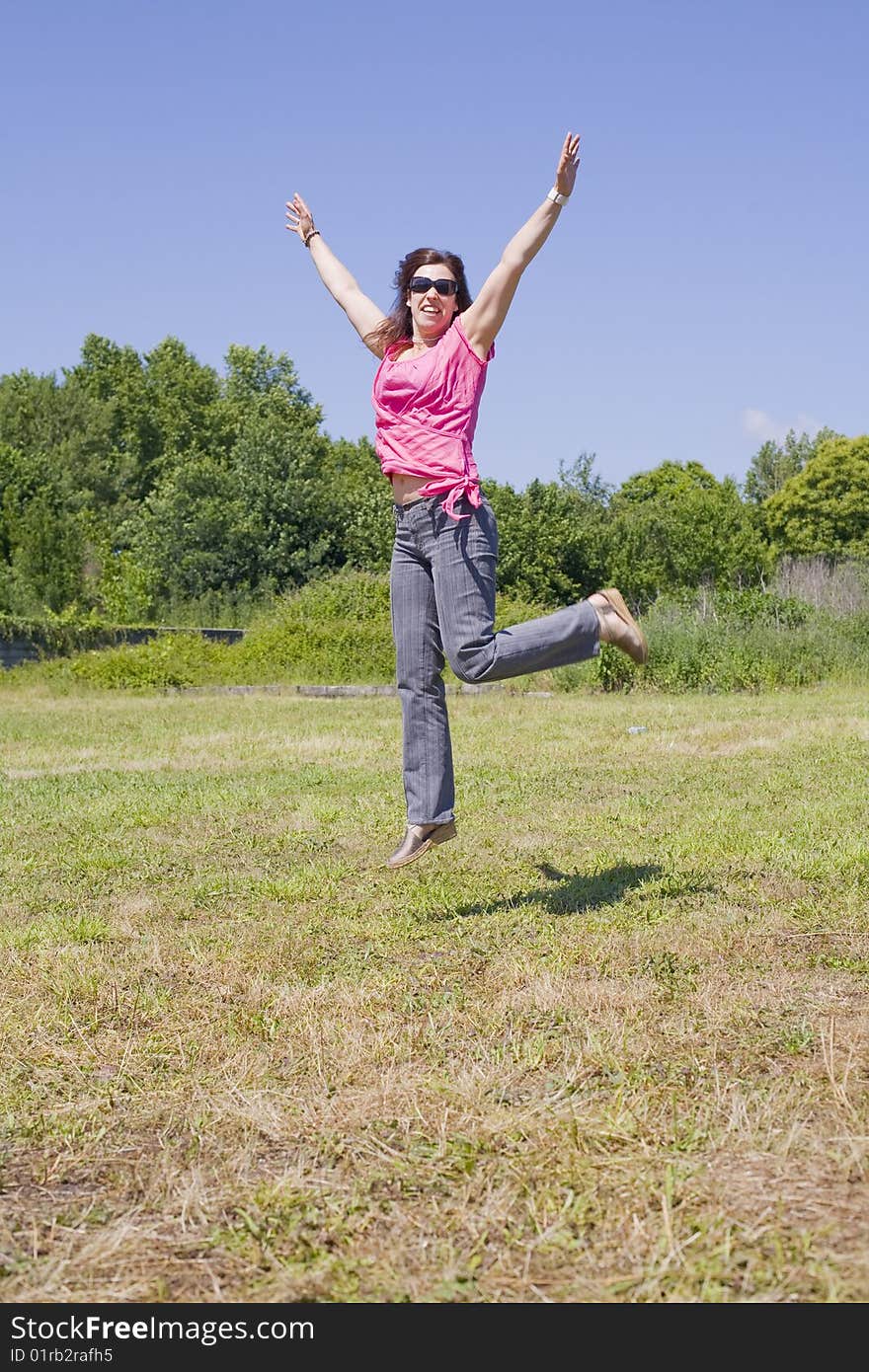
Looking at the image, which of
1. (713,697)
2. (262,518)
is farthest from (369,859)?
(262,518)

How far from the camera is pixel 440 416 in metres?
4.38

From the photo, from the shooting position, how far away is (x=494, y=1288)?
6.24 feet

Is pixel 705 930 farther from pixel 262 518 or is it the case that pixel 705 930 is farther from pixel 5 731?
pixel 262 518

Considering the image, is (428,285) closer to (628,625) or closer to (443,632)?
(443,632)

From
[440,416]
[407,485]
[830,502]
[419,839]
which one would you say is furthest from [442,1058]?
[830,502]

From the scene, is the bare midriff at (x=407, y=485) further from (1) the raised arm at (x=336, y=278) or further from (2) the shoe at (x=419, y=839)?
(2) the shoe at (x=419, y=839)

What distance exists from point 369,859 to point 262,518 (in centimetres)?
2858

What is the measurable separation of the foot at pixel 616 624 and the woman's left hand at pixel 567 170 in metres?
1.36

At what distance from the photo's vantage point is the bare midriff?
14.5 ft

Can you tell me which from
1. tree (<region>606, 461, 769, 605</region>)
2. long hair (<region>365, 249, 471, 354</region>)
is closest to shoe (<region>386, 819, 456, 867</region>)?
long hair (<region>365, 249, 471, 354</region>)

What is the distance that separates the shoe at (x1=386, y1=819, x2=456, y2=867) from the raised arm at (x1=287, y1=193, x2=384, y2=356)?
1753mm

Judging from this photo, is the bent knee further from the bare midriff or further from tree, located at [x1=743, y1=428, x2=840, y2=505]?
tree, located at [x1=743, y1=428, x2=840, y2=505]

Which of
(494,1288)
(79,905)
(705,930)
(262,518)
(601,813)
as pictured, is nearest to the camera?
(494,1288)

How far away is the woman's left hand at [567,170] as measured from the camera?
13.8 ft
